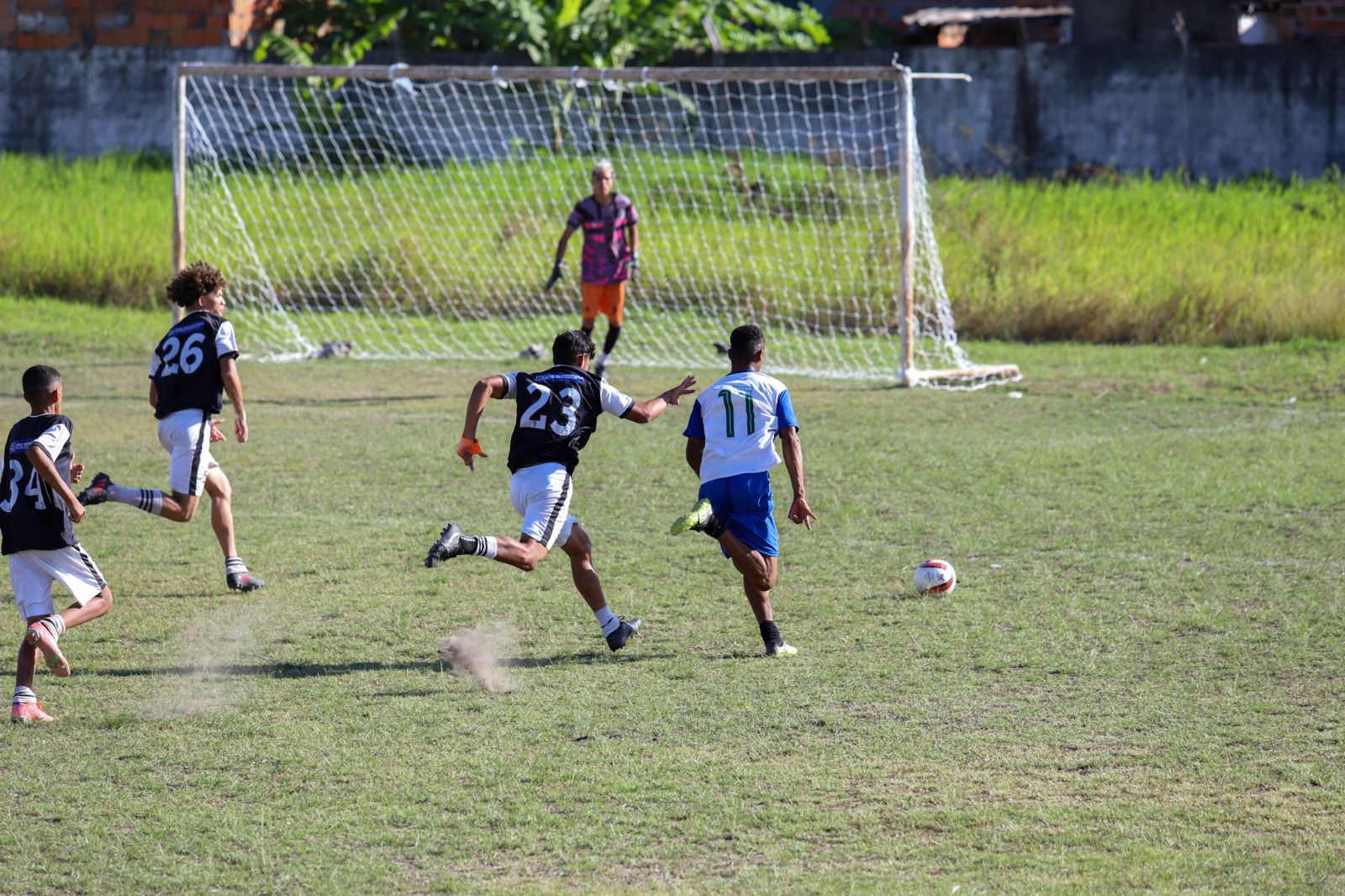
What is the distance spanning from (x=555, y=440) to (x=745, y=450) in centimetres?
86

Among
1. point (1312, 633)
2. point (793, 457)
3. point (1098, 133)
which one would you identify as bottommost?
point (1312, 633)

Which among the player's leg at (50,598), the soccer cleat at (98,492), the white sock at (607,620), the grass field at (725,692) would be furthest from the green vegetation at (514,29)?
the player's leg at (50,598)

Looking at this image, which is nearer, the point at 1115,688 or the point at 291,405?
the point at 1115,688

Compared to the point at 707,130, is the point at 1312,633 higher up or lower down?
lower down

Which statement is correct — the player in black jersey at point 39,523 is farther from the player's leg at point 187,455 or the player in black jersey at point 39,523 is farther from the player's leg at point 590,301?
the player's leg at point 590,301

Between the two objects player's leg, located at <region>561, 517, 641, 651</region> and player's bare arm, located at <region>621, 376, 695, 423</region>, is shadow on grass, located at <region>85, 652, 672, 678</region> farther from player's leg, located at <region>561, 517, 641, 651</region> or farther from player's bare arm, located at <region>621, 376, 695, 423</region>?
player's bare arm, located at <region>621, 376, 695, 423</region>

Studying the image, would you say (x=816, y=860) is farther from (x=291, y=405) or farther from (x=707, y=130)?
(x=707, y=130)

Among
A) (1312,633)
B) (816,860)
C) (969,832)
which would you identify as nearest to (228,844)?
(816,860)

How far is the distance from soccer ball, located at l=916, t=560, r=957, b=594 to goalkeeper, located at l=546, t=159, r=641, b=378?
268 inches

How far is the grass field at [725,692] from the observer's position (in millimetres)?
4848

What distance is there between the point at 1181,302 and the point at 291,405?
959cm

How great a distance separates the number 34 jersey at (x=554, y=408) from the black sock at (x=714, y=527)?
0.64 meters

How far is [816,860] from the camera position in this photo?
4.78 meters

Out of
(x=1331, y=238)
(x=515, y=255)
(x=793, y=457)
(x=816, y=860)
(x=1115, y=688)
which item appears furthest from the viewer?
(x=515, y=255)
